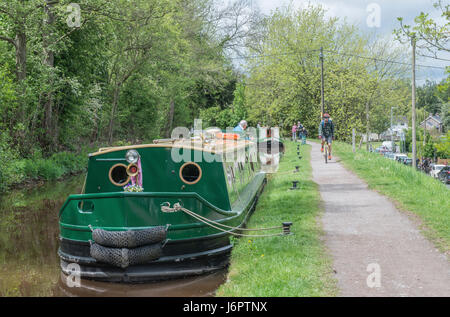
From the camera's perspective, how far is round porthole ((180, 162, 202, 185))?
27.8ft

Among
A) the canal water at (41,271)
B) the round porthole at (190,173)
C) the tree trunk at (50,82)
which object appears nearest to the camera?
the canal water at (41,271)

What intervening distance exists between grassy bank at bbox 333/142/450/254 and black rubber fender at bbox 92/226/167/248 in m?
4.05

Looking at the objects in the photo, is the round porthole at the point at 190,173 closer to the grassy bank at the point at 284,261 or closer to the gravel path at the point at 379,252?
the grassy bank at the point at 284,261

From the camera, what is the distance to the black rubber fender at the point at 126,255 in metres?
6.84

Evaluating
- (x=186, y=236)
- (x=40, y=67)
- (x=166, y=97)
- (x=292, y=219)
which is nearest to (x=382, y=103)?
(x=166, y=97)

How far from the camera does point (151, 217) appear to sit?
711cm

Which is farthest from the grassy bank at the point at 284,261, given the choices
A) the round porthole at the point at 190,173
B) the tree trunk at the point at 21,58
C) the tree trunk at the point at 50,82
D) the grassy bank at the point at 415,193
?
the tree trunk at the point at 50,82

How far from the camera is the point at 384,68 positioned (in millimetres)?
44281

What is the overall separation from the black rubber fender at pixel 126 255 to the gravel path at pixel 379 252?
8.36 feet

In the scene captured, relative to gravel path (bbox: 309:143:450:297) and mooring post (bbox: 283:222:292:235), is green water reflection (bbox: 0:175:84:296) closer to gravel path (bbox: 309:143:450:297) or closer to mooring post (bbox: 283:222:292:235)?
mooring post (bbox: 283:222:292:235)

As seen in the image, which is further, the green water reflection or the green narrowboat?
the green water reflection

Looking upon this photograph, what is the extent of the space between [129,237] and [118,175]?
2482 millimetres

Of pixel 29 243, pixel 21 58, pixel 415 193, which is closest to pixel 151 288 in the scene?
pixel 29 243

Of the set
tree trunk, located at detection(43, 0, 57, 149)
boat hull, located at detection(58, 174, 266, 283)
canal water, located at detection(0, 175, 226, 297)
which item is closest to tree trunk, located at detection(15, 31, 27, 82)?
tree trunk, located at detection(43, 0, 57, 149)
